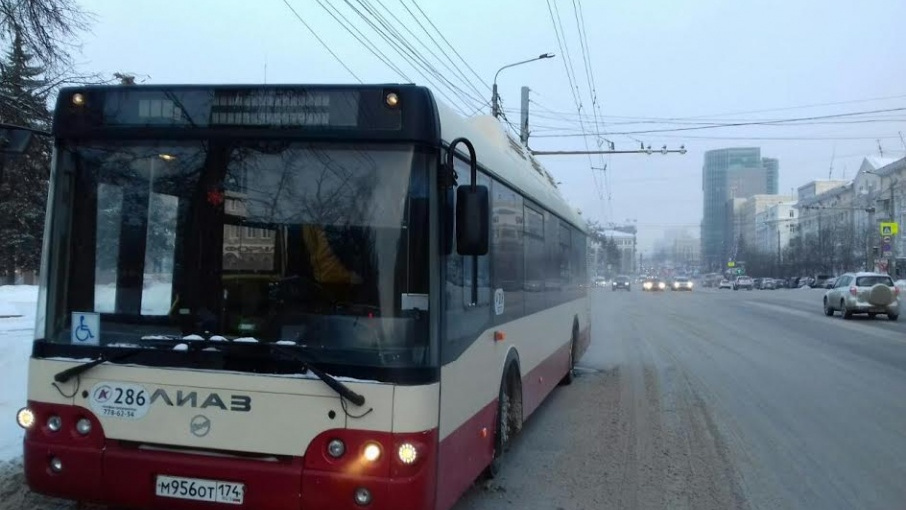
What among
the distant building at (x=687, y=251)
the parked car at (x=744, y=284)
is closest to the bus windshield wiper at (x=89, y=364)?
the parked car at (x=744, y=284)

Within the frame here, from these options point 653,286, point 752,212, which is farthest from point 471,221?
point 752,212

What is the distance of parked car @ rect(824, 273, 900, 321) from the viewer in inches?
1015

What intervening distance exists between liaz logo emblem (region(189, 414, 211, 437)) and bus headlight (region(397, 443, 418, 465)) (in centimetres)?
110

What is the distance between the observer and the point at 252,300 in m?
4.21

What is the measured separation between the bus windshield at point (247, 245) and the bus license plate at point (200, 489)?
0.80 metres

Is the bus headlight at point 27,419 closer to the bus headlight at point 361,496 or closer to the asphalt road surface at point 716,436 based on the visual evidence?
the bus headlight at point 361,496

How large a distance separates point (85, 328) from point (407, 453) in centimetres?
211

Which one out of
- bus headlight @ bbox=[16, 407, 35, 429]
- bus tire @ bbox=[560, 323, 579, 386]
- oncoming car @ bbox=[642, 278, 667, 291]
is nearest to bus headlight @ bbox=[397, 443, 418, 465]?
bus headlight @ bbox=[16, 407, 35, 429]

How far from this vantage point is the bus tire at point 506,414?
584 centimetres

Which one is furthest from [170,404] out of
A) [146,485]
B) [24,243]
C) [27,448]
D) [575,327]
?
[24,243]

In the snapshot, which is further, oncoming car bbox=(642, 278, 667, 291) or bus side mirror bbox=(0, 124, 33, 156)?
oncoming car bbox=(642, 278, 667, 291)

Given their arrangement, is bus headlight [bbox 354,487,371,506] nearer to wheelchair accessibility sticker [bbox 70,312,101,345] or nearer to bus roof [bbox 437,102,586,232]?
wheelchair accessibility sticker [bbox 70,312,101,345]

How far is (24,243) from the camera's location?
4047 cm

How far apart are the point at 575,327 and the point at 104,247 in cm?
817
